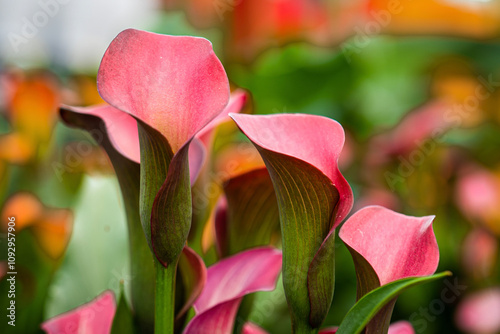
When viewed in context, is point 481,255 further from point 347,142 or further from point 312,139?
point 312,139

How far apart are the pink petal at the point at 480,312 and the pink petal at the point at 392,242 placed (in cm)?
→ 40

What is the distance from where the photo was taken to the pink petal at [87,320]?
8.5 inches

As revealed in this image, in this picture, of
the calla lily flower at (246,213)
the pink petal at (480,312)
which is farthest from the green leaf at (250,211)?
the pink petal at (480,312)

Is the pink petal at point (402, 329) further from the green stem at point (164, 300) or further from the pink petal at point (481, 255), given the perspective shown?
the pink petal at point (481, 255)

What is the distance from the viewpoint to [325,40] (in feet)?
3.60

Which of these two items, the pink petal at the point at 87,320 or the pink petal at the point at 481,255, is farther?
the pink petal at the point at 481,255

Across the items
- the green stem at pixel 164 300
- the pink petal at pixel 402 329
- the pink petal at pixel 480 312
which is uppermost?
the green stem at pixel 164 300

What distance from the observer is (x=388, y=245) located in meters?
0.18

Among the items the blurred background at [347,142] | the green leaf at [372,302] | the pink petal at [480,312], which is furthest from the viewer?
the pink petal at [480,312]

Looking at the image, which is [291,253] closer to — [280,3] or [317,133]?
[317,133]

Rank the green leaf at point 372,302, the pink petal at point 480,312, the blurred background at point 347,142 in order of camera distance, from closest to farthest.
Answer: the green leaf at point 372,302, the blurred background at point 347,142, the pink petal at point 480,312

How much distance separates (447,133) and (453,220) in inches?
5.2

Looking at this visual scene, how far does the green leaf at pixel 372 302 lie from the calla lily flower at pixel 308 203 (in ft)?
0.05

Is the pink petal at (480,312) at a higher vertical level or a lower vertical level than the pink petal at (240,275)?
lower
